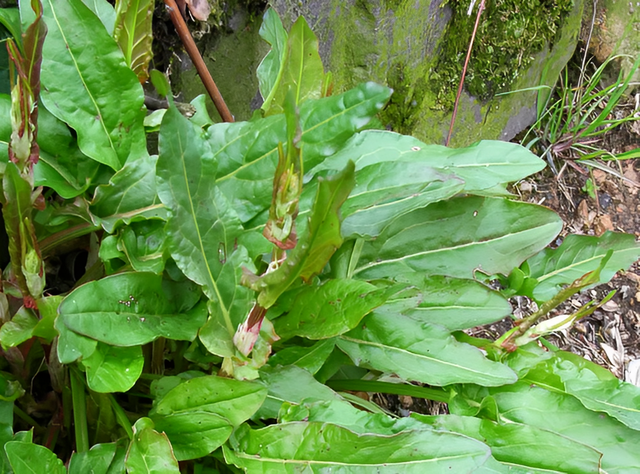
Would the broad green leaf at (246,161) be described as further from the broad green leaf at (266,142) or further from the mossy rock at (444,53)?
the mossy rock at (444,53)

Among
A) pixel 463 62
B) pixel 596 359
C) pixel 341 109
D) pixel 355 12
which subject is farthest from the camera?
pixel 596 359

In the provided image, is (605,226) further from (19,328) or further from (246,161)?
(19,328)

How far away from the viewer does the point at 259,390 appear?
1.97 feet

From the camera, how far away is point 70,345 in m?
0.55

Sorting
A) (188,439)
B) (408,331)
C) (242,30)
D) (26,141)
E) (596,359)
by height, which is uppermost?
(242,30)

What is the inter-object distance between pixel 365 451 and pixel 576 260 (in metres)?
0.65

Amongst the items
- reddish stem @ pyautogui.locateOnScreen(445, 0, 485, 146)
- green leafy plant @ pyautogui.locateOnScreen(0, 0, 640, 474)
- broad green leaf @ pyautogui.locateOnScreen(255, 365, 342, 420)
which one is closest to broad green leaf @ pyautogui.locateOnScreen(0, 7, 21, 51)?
green leafy plant @ pyautogui.locateOnScreen(0, 0, 640, 474)

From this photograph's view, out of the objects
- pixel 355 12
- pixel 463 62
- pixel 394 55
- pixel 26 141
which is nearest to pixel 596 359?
pixel 463 62

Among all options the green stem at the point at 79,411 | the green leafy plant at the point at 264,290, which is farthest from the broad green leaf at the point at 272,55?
the green stem at the point at 79,411

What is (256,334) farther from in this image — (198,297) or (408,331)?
(408,331)

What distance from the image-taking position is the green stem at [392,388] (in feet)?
2.80

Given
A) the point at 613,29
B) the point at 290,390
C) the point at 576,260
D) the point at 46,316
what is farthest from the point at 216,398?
the point at 613,29

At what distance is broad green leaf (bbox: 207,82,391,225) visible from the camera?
62 cm

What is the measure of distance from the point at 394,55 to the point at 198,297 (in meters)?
0.86
